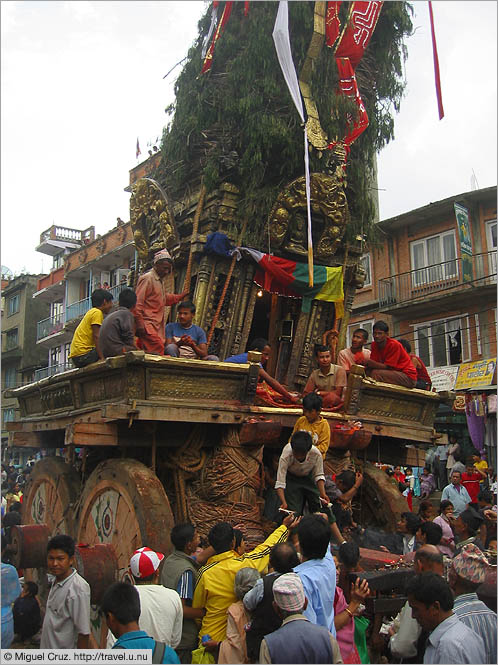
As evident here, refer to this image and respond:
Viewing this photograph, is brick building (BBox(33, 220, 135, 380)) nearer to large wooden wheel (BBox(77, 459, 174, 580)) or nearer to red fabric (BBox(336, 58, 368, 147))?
red fabric (BBox(336, 58, 368, 147))

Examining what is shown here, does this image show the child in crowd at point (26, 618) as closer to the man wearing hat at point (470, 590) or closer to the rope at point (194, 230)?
the man wearing hat at point (470, 590)

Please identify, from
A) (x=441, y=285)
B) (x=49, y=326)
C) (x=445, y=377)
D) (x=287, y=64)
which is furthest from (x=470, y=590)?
(x=49, y=326)

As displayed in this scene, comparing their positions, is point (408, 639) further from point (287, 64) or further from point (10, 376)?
point (10, 376)

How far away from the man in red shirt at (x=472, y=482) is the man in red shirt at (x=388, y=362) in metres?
4.70

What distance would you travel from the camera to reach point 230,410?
7.20 m

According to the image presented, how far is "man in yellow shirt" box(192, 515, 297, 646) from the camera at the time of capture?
4.80m

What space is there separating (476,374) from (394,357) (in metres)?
12.0

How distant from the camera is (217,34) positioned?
9.99m

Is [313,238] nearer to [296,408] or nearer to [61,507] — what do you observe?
[296,408]

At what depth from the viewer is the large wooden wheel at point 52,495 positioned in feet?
26.9

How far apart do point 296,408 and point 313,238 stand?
11.1ft

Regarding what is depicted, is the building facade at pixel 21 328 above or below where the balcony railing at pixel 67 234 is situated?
below

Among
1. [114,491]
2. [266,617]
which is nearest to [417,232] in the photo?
[114,491]

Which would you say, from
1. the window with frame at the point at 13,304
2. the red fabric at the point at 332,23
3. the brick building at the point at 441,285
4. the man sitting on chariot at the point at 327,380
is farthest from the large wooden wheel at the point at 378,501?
the window with frame at the point at 13,304
